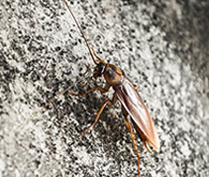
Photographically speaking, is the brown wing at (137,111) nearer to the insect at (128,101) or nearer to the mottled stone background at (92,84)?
the insect at (128,101)

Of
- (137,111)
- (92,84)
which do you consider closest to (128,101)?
(137,111)

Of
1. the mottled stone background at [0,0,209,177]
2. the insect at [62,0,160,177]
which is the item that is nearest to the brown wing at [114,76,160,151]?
the insect at [62,0,160,177]

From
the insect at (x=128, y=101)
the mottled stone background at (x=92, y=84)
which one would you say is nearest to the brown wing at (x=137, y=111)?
the insect at (x=128, y=101)

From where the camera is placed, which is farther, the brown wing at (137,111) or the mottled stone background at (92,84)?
the brown wing at (137,111)

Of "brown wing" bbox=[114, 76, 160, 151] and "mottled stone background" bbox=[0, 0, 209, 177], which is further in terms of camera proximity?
"brown wing" bbox=[114, 76, 160, 151]

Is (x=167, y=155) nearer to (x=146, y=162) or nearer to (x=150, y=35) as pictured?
(x=146, y=162)

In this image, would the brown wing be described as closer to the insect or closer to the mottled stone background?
the insect

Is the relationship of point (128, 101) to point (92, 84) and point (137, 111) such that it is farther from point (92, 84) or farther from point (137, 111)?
point (92, 84)
